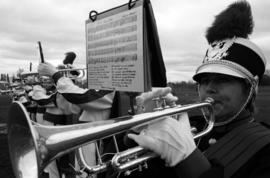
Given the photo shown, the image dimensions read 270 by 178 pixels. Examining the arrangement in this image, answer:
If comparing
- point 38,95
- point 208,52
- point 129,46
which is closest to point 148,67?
point 129,46

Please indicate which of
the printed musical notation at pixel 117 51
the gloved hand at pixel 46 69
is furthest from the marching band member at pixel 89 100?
the printed musical notation at pixel 117 51

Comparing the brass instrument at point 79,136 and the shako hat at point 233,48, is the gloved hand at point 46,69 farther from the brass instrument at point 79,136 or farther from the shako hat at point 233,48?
the shako hat at point 233,48

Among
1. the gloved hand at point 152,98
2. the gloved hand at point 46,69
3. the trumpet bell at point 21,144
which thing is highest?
the gloved hand at point 46,69

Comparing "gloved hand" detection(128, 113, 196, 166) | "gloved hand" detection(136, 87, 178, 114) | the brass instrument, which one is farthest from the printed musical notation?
"gloved hand" detection(128, 113, 196, 166)

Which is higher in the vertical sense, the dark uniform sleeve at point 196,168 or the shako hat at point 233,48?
the shako hat at point 233,48

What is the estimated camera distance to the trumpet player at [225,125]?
4.62 ft

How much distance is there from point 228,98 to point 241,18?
2.11 feet

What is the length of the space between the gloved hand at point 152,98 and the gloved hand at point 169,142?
1.57 ft

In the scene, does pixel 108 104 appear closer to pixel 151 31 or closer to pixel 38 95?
pixel 151 31

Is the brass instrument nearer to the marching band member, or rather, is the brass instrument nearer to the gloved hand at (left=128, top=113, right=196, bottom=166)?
the gloved hand at (left=128, top=113, right=196, bottom=166)

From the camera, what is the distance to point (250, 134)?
5.75 feet

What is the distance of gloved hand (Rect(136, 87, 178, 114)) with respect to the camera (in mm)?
1915

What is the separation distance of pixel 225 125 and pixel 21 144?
151 cm

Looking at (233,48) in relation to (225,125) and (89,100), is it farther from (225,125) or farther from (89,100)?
(89,100)
